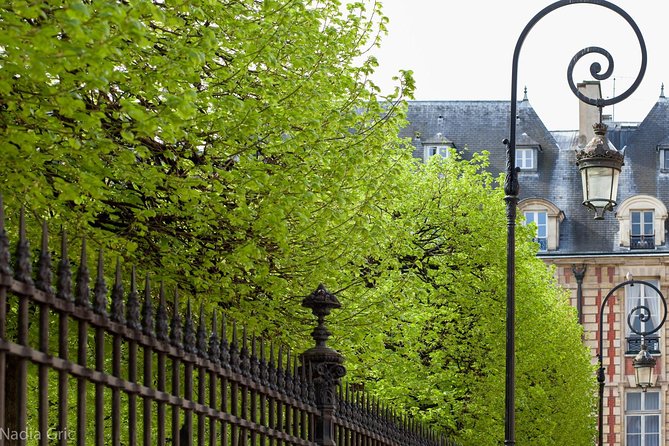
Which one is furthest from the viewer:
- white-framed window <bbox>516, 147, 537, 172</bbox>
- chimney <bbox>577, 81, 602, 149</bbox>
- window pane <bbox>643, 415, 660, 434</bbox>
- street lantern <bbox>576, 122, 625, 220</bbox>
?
white-framed window <bbox>516, 147, 537, 172</bbox>

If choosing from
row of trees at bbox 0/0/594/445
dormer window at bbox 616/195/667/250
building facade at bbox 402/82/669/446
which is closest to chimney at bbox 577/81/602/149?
building facade at bbox 402/82/669/446

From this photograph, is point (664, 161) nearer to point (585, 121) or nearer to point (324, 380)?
point (585, 121)

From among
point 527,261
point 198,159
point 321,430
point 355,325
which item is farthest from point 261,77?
point 527,261

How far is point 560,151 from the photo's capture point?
57.1m

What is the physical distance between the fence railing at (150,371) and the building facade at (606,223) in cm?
4596

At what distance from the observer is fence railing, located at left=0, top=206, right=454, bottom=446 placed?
5117mm

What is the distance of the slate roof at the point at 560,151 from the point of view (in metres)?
56.0

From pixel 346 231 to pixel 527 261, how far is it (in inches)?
643

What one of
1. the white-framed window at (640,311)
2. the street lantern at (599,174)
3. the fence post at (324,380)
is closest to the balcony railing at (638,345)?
the white-framed window at (640,311)

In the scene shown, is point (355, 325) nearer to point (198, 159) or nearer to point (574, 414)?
point (198, 159)

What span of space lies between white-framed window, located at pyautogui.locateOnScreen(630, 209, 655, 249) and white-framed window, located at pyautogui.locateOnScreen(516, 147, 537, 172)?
165 inches

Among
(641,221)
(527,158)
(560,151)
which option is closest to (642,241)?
(641,221)

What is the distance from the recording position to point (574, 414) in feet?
111

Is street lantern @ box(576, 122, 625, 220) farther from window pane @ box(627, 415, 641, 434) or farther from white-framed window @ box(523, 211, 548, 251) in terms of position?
window pane @ box(627, 415, 641, 434)
